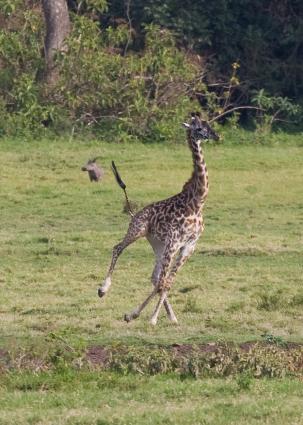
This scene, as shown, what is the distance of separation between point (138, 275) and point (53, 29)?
27.8 feet

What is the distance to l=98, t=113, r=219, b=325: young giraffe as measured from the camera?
36.1 ft

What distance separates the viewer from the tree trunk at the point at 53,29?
20562mm

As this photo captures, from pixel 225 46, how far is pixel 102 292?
12101 millimetres

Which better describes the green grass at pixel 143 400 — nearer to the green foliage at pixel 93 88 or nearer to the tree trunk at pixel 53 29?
the green foliage at pixel 93 88

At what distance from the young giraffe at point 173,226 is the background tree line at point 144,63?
28.2 ft

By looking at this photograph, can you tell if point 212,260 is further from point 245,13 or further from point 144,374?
point 245,13

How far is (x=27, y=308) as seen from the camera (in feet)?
36.4

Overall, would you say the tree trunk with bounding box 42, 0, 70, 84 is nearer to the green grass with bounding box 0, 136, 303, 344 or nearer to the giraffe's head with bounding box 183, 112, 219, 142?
the green grass with bounding box 0, 136, 303, 344

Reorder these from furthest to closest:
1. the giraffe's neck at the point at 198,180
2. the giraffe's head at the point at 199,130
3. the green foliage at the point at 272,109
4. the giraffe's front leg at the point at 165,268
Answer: the green foliage at the point at 272,109, the giraffe's neck at the point at 198,180, the giraffe's head at the point at 199,130, the giraffe's front leg at the point at 165,268

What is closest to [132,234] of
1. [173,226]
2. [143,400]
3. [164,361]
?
[173,226]

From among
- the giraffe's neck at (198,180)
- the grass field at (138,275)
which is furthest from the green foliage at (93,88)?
the giraffe's neck at (198,180)

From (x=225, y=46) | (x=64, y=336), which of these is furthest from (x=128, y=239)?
(x=225, y=46)

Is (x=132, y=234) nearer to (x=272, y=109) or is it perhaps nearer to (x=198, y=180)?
(x=198, y=180)

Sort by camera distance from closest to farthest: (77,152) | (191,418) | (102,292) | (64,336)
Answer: (191,418) < (64,336) < (102,292) < (77,152)
